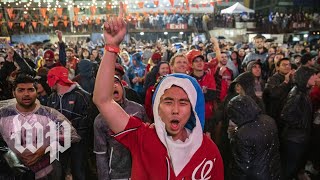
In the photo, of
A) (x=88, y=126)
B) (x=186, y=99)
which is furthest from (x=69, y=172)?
(x=186, y=99)

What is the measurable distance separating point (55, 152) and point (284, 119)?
2984mm

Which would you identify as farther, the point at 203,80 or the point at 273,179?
the point at 203,80

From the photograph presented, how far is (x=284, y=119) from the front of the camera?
4.62 m

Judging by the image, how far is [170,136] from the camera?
6.42 feet

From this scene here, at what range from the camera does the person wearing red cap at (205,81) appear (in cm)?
502

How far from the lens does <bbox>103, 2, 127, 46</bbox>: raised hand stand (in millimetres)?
1731

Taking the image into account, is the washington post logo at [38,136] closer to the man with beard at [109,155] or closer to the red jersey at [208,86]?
the man with beard at [109,155]

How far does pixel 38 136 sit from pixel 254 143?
2119mm

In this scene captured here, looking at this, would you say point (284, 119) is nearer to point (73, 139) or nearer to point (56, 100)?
point (73, 139)

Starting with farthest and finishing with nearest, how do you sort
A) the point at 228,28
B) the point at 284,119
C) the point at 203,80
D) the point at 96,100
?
1. the point at 228,28
2. the point at 203,80
3. the point at 284,119
4. the point at 96,100

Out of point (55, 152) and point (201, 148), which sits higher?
point (201, 148)

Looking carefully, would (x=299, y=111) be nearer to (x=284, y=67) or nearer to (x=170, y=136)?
(x=284, y=67)

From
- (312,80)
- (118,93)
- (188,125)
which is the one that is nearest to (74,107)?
(118,93)

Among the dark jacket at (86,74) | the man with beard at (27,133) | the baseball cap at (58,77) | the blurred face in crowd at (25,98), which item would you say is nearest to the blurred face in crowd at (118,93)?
the man with beard at (27,133)
